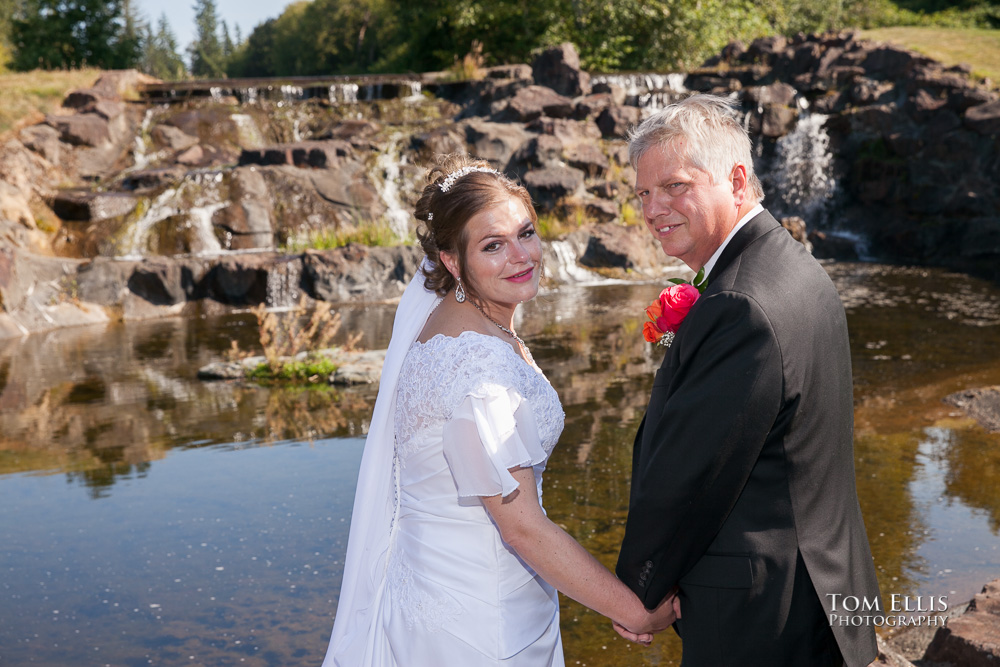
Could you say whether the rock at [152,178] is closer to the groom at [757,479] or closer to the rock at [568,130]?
the rock at [568,130]

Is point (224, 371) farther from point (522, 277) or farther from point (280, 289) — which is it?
point (522, 277)

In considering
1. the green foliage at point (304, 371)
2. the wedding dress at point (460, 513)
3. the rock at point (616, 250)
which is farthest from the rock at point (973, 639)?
the rock at point (616, 250)

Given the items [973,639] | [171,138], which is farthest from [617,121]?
[973,639]

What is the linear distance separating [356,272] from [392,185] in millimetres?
4382

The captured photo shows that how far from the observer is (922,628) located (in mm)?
3863

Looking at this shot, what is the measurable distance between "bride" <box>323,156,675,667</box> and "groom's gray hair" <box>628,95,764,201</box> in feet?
1.66

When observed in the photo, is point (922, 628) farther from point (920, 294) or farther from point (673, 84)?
point (673, 84)

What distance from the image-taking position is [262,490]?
5.77m

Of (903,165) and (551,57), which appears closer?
(903,165)

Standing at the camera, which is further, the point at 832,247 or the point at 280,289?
the point at 832,247

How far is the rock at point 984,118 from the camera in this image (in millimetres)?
17906

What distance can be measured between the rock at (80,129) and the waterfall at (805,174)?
1602 cm


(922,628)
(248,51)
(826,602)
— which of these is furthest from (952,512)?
(248,51)

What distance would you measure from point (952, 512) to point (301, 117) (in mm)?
20004
